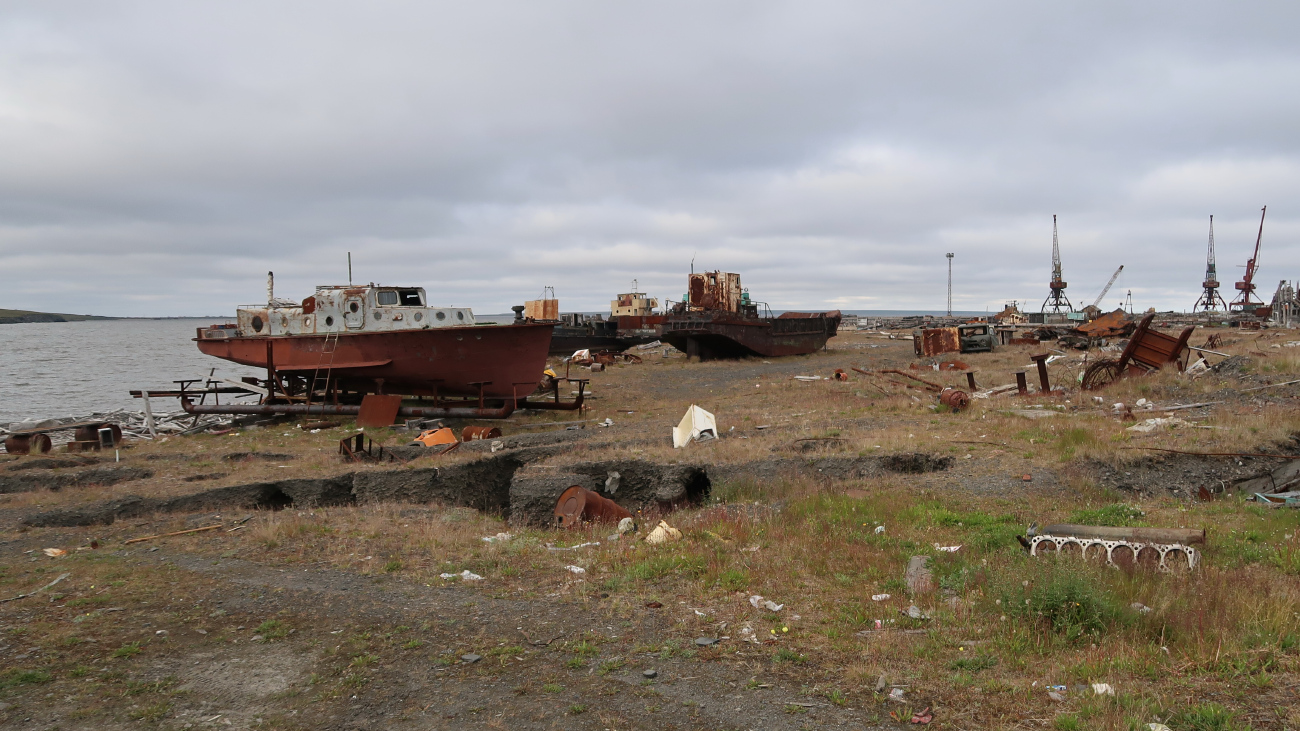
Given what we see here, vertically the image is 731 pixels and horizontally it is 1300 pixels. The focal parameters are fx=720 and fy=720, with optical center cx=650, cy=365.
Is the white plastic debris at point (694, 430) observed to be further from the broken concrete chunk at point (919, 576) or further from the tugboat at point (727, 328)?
the tugboat at point (727, 328)

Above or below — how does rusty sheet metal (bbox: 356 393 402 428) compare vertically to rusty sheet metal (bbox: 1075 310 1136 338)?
below

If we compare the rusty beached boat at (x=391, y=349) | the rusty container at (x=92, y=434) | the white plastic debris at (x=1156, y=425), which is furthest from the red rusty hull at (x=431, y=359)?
the white plastic debris at (x=1156, y=425)

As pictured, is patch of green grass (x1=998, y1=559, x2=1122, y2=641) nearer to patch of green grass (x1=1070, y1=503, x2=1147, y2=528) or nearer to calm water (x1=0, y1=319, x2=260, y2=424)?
patch of green grass (x1=1070, y1=503, x2=1147, y2=528)

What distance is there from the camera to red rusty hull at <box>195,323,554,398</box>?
17.4m

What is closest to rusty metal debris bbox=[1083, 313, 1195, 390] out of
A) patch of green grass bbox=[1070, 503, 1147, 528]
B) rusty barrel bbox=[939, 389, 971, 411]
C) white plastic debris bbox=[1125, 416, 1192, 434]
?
rusty barrel bbox=[939, 389, 971, 411]

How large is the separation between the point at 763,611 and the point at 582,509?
11.3 feet

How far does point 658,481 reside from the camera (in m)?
10.1

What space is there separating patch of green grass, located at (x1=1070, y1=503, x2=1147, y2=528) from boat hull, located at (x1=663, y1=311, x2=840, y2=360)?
24486mm

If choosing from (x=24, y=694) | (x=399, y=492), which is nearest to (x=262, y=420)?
(x=399, y=492)

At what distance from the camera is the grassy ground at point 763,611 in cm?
388

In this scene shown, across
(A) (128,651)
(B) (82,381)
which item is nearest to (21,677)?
(A) (128,651)

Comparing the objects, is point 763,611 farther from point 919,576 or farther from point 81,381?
point 81,381

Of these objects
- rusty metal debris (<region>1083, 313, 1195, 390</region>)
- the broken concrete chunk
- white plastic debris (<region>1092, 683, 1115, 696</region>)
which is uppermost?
rusty metal debris (<region>1083, 313, 1195, 390</region>)

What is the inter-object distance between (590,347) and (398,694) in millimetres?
35879
